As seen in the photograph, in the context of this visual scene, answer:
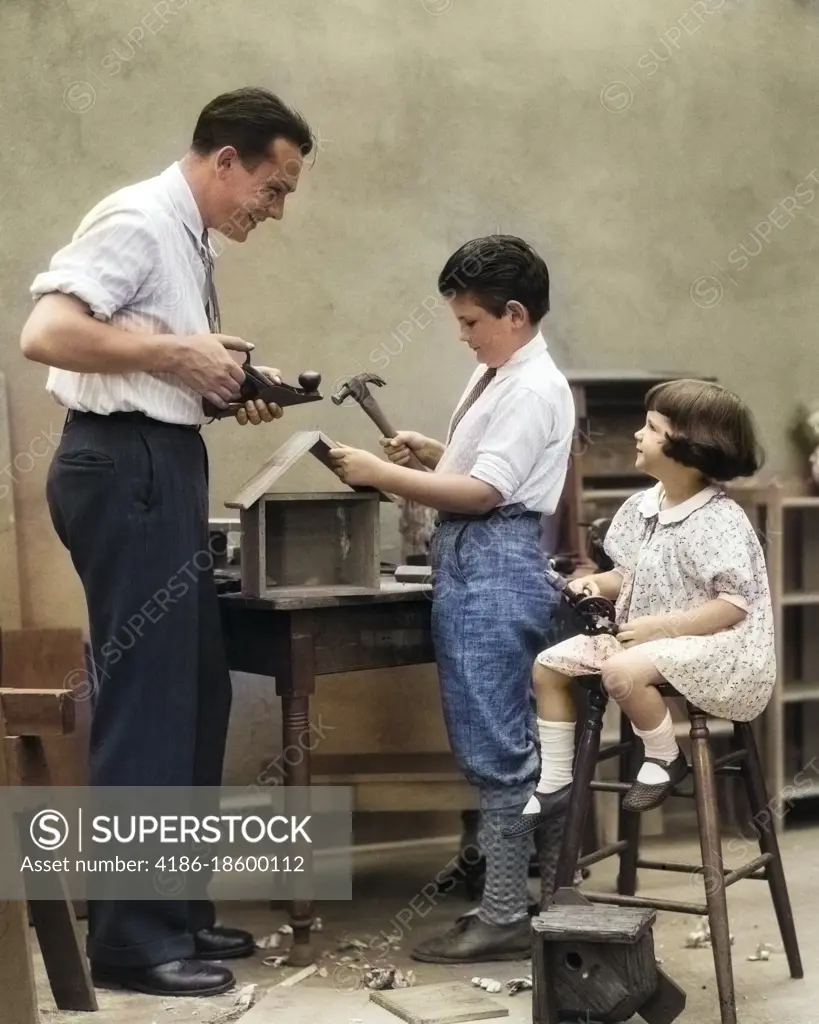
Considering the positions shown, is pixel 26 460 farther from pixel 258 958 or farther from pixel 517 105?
pixel 517 105

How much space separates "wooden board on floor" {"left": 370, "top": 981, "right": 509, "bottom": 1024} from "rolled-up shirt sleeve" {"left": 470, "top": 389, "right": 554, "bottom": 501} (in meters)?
1.18

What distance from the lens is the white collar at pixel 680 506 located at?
3.06 meters

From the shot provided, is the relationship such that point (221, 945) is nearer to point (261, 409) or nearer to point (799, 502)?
point (261, 409)

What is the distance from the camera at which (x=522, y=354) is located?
3318mm

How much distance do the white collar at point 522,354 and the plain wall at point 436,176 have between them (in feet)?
3.87

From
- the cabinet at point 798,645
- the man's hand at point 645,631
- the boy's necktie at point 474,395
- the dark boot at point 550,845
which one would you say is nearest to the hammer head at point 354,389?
the boy's necktie at point 474,395

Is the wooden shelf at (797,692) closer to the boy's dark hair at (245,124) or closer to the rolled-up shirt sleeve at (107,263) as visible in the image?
the boy's dark hair at (245,124)

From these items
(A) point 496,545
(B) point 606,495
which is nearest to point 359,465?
(A) point 496,545

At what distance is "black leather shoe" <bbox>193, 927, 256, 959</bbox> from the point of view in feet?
11.1

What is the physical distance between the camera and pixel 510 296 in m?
3.29

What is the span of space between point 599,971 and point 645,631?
752 millimetres

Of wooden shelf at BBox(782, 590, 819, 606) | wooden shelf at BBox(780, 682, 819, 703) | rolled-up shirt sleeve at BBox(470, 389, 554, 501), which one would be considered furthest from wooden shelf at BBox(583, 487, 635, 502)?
rolled-up shirt sleeve at BBox(470, 389, 554, 501)

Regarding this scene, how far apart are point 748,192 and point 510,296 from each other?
82.4 inches

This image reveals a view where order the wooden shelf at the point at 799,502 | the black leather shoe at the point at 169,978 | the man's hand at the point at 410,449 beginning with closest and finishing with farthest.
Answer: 1. the black leather shoe at the point at 169,978
2. the man's hand at the point at 410,449
3. the wooden shelf at the point at 799,502
